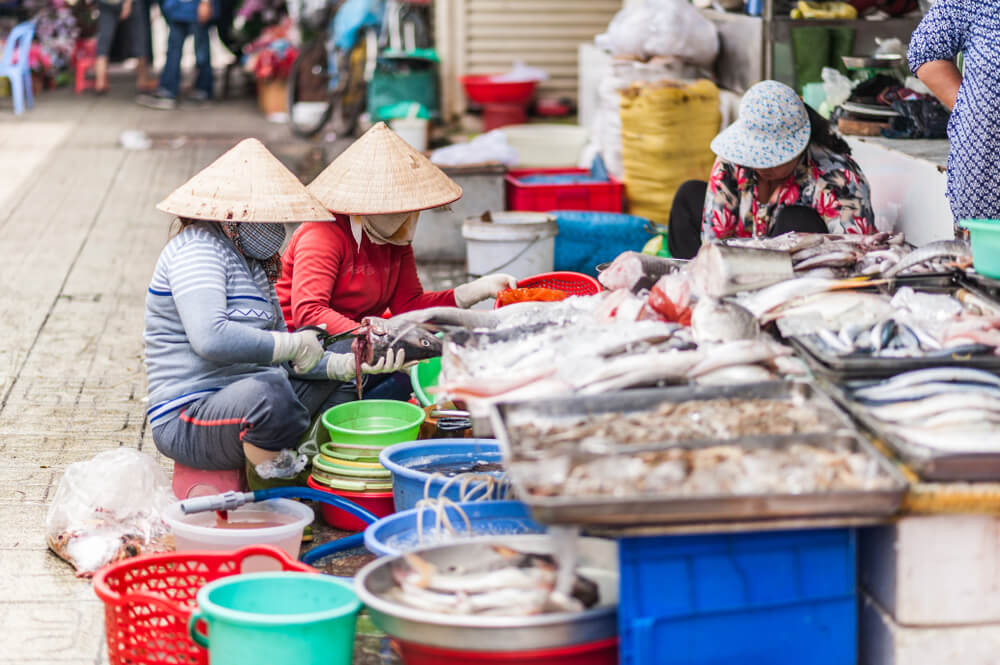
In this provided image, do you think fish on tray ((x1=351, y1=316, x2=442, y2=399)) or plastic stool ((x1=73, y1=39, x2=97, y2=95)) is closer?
fish on tray ((x1=351, y1=316, x2=442, y2=399))

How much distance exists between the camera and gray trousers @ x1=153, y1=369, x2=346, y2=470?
4113mm

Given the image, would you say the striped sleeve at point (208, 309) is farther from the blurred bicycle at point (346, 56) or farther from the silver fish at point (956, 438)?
the blurred bicycle at point (346, 56)

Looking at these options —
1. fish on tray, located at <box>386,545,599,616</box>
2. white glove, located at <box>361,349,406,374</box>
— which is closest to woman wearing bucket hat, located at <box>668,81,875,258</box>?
white glove, located at <box>361,349,406,374</box>

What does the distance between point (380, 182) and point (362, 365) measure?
0.87 meters

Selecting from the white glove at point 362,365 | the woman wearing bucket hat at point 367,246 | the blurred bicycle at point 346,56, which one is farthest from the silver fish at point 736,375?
the blurred bicycle at point 346,56

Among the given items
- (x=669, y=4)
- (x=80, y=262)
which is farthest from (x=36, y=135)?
(x=669, y=4)

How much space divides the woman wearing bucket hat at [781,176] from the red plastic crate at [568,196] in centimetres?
240

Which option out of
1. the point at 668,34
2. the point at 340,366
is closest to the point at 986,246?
the point at 340,366

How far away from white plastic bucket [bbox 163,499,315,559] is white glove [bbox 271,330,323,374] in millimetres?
453

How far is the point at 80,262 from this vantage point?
8469mm

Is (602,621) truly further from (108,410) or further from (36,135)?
(36,135)

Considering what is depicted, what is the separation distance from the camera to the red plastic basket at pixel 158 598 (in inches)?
126

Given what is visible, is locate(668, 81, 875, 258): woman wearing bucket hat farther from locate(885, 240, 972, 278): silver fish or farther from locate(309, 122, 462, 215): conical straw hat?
locate(309, 122, 462, 215): conical straw hat

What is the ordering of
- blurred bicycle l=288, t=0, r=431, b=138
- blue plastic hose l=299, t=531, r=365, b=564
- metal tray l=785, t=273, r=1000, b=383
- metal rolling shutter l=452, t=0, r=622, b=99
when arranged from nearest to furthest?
metal tray l=785, t=273, r=1000, b=383 < blue plastic hose l=299, t=531, r=365, b=564 < metal rolling shutter l=452, t=0, r=622, b=99 < blurred bicycle l=288, t=0, r=431, b=138
